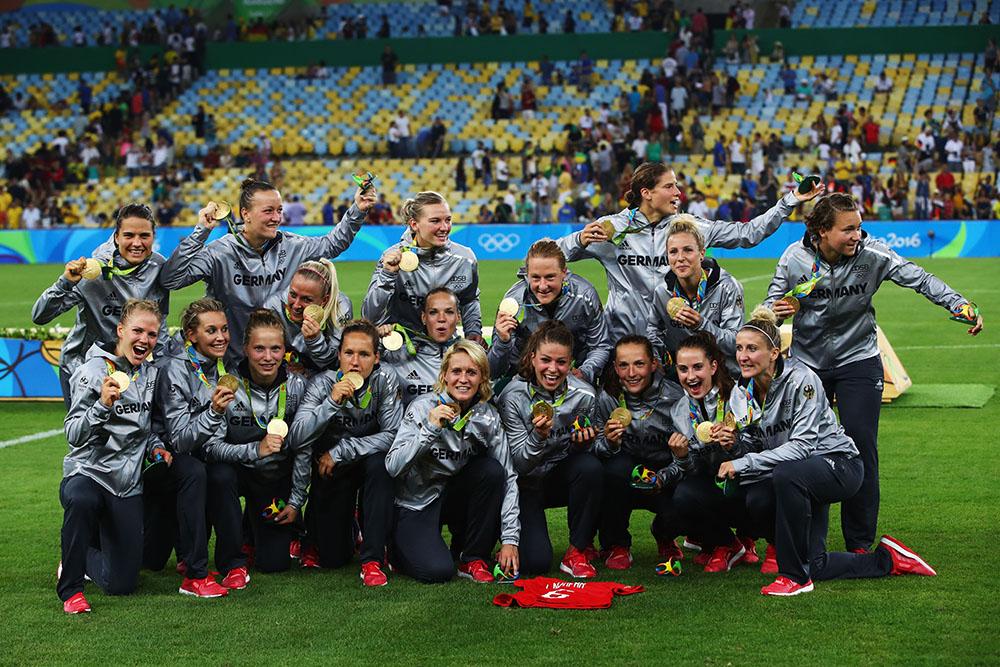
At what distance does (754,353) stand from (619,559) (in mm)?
1316

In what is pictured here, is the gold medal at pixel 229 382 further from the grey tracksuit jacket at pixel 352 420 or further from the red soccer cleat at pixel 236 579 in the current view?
the red soccer cleat at pixel 236 579

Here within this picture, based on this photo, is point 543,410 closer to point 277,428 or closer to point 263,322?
point 277,428

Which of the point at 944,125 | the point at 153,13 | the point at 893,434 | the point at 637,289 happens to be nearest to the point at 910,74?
the point at 944,125

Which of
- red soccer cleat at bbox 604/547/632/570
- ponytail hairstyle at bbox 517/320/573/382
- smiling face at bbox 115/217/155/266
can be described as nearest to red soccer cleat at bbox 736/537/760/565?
red soccer cleat at bbox 604/547/632/570

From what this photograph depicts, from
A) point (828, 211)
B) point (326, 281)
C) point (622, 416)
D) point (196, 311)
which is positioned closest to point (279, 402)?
point (196, 311)

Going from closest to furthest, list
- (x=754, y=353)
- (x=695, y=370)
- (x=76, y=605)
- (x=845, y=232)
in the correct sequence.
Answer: (x=76, y=605)
(x=754, y=353)
(x=695, y=370)
(x=845, y=232)

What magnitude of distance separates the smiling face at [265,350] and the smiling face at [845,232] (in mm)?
2697

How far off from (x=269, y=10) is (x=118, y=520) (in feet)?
116

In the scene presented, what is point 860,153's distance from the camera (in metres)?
31.8

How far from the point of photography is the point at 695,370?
21.3 feet

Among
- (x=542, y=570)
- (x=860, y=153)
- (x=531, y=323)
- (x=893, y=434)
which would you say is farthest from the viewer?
(x=860, y=153)

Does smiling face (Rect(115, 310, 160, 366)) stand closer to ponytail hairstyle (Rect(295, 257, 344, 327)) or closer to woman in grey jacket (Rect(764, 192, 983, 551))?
ponytail hairstyle (Rect(295, 257, 344, 327))

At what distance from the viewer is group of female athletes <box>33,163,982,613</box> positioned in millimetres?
6328

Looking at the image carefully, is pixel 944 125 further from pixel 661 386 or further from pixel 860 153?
pixel 661 386
